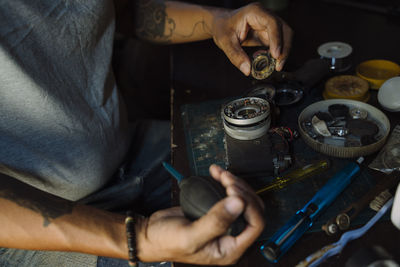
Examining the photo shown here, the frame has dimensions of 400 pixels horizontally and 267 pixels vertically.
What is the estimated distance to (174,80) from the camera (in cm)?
141

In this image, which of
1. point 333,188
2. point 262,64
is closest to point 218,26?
point 262,64

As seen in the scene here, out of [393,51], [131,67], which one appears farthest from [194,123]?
[131,67]

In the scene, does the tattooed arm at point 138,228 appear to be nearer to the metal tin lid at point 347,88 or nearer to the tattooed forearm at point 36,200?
the tattooed forearm at point 36,200

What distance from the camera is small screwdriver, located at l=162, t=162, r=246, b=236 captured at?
0.67 m

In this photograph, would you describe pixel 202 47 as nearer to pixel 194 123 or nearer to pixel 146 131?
pixel 146 131

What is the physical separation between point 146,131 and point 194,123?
372 millimetres

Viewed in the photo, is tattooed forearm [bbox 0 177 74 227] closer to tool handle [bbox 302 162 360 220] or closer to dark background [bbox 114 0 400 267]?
dark background [bbox 114 0 400 267]

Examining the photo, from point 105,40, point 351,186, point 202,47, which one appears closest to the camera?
point 351,186

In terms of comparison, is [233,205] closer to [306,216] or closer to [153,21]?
[306,216]

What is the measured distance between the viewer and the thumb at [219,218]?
62 centimetres

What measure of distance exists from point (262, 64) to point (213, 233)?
2.12 feet

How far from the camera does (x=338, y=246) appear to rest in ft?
2.23

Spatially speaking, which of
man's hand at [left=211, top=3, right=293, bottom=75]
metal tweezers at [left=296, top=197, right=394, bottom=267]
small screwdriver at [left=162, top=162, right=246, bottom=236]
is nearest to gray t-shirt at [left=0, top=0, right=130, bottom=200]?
man's hand at [left=211, top=3, right=293, bottom=75]

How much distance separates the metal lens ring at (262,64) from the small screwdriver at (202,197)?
0.50m
